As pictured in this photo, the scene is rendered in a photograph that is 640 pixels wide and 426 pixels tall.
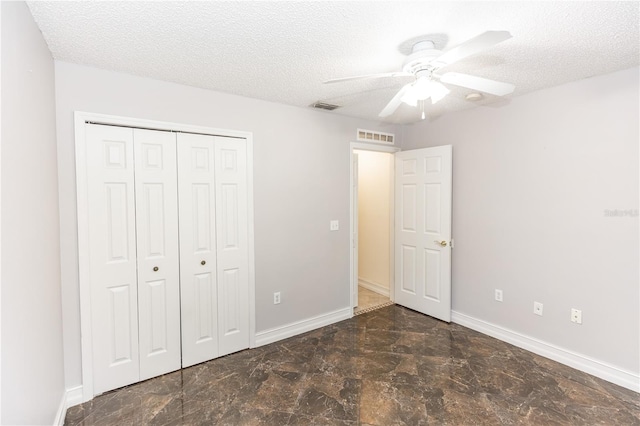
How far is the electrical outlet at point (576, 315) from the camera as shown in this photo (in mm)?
2725

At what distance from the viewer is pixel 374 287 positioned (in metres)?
4.92

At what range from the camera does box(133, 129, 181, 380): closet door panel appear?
2533mm

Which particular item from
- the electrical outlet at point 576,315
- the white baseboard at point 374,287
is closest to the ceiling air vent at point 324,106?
the white baseboard at point 374,287

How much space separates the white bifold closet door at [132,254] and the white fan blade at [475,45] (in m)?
2.14

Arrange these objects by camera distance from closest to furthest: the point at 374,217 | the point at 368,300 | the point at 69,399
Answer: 1. the point at 69,399
2. the point at 368,300
3. the point at 374,217

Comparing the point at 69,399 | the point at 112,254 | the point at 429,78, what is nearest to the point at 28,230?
the point at 112,254

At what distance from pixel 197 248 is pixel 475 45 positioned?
98.0 inches

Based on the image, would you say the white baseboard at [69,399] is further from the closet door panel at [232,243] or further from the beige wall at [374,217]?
the beige wall at [374,217]

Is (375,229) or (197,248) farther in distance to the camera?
(375,229)

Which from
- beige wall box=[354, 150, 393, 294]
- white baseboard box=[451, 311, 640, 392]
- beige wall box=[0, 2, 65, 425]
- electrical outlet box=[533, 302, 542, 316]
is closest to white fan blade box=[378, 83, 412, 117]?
beige wall box=[0, 2, 65, 425]

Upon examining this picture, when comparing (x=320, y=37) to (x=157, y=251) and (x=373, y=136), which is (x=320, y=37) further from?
(x=373, y=136)

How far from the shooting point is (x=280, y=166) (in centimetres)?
326

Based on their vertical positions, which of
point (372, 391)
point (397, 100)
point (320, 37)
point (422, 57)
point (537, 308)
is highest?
point (320, 37)

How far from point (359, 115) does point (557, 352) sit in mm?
3028
